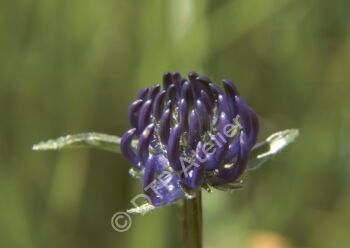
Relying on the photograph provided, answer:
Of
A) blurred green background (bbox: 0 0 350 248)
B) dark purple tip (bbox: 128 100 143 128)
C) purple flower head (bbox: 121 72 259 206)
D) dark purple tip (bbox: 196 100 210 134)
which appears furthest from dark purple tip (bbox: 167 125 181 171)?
blurred green background (bbox: 0 0 350 248)

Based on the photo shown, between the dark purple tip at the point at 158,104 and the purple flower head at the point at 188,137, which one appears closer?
the purple flower head at the point at 188,137

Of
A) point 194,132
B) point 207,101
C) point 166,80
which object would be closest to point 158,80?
point 166,80

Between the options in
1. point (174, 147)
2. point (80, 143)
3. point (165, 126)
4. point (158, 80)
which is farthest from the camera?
point (158, 80)

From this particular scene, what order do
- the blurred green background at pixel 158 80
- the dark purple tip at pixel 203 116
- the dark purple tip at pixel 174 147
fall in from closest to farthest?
the dark purple tip at pixel 174 147, the dark purple tip at pixel 203 116, the blurred green background at pixel 158 80

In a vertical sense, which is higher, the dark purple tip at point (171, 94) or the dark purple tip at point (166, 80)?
the dark purple tip at point (166, 80)

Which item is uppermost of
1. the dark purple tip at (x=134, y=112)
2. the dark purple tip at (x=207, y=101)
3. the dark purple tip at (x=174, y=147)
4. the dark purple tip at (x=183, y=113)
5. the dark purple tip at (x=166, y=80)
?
the dark purple tip at (x=166, y=80)

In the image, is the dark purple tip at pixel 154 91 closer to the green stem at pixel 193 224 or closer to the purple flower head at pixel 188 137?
the purple flower head at pixel 188 137

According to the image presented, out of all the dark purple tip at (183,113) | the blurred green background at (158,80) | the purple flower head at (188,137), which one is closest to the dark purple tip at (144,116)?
the purple flower head at (188,137)

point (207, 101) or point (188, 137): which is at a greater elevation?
point (207, 101)

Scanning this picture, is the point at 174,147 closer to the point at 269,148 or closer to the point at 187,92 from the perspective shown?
the point at 187,92
